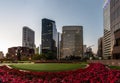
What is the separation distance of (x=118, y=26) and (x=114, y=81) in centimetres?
5128

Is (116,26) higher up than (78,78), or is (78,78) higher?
(116,26)

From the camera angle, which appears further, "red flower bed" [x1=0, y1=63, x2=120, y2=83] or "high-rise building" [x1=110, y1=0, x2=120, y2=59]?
"high-rise building" [x1=110, y1=0, x2=120, y2=59]

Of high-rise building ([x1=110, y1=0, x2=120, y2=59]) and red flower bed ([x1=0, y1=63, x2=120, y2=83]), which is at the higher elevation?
high-rise building ([x1=110, y1=0, x2=120, y2=59])

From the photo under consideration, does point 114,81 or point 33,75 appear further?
point 33,75

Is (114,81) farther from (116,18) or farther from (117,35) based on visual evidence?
(116,18)

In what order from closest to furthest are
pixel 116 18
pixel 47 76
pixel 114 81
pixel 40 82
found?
pixel 114 81 → pixel 40 82 → pixel 47 76 → pixel 116 18

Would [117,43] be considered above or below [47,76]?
above

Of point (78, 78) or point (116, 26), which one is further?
point (116, 26)

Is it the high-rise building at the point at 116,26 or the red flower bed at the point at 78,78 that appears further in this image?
the high-rise building at the point at 116,26

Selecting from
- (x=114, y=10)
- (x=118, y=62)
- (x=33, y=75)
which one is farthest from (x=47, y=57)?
(x=33, y=75)

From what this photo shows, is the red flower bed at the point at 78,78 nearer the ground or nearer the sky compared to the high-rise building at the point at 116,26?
nearer the ground

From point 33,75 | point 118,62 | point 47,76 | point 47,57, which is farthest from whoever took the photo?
point 47,57

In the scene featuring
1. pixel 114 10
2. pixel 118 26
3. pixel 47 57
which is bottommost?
pixel 47 57

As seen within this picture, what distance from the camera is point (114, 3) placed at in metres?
61.3
